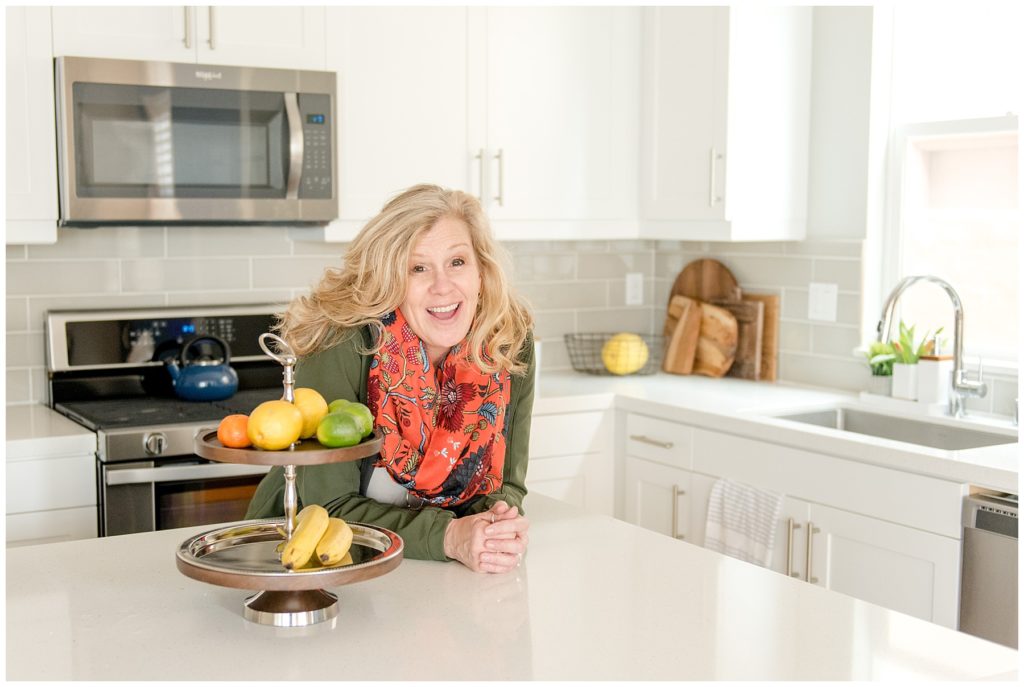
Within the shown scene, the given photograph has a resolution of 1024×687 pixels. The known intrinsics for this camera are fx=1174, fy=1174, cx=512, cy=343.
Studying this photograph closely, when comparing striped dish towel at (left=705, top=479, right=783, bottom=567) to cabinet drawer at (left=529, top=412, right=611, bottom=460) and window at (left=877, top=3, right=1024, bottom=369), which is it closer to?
cabinet drawer at (left=529, top=412, right=611, bottom=460)

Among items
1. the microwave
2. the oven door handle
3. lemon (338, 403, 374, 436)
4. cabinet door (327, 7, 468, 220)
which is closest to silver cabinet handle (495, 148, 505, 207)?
cabinet door (327, 7, 468, 220)

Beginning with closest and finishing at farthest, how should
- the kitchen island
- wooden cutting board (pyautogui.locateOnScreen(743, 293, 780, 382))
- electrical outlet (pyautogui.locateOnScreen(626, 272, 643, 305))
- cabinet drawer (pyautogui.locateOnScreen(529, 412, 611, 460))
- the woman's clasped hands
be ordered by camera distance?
the kitchen island < the woman's clasped hands < cabinet drawer (pyautogui.locateOnScreen(529, 412, 611, 460)) < wooden cutting board (pyautogui.locateOnScreen(743, 293, 780, 382)) < electrical outlet (pyautogui.locateOnScreen(626, 272, 643, 305))

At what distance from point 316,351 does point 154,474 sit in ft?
3.66

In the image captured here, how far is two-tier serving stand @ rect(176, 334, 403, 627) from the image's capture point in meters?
1.48

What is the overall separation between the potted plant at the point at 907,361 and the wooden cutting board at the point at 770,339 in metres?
0.60

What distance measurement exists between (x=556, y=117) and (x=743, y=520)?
1.45 meters

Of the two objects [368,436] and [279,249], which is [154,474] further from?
[368,436]

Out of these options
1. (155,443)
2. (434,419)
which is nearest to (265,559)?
(434,419)

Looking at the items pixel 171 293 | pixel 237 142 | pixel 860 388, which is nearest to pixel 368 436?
pixel 237 142

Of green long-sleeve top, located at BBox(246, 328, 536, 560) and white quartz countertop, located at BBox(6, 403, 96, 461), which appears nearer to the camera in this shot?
green long-sleeve top, located at BBox(246, 328, 536, 560)

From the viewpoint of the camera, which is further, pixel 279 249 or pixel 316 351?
pixel 279 249

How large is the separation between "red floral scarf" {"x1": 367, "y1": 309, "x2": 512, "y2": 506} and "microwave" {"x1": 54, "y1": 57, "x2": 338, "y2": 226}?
52.8 inches

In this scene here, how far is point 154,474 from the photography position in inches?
118

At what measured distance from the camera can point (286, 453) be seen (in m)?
1.48
